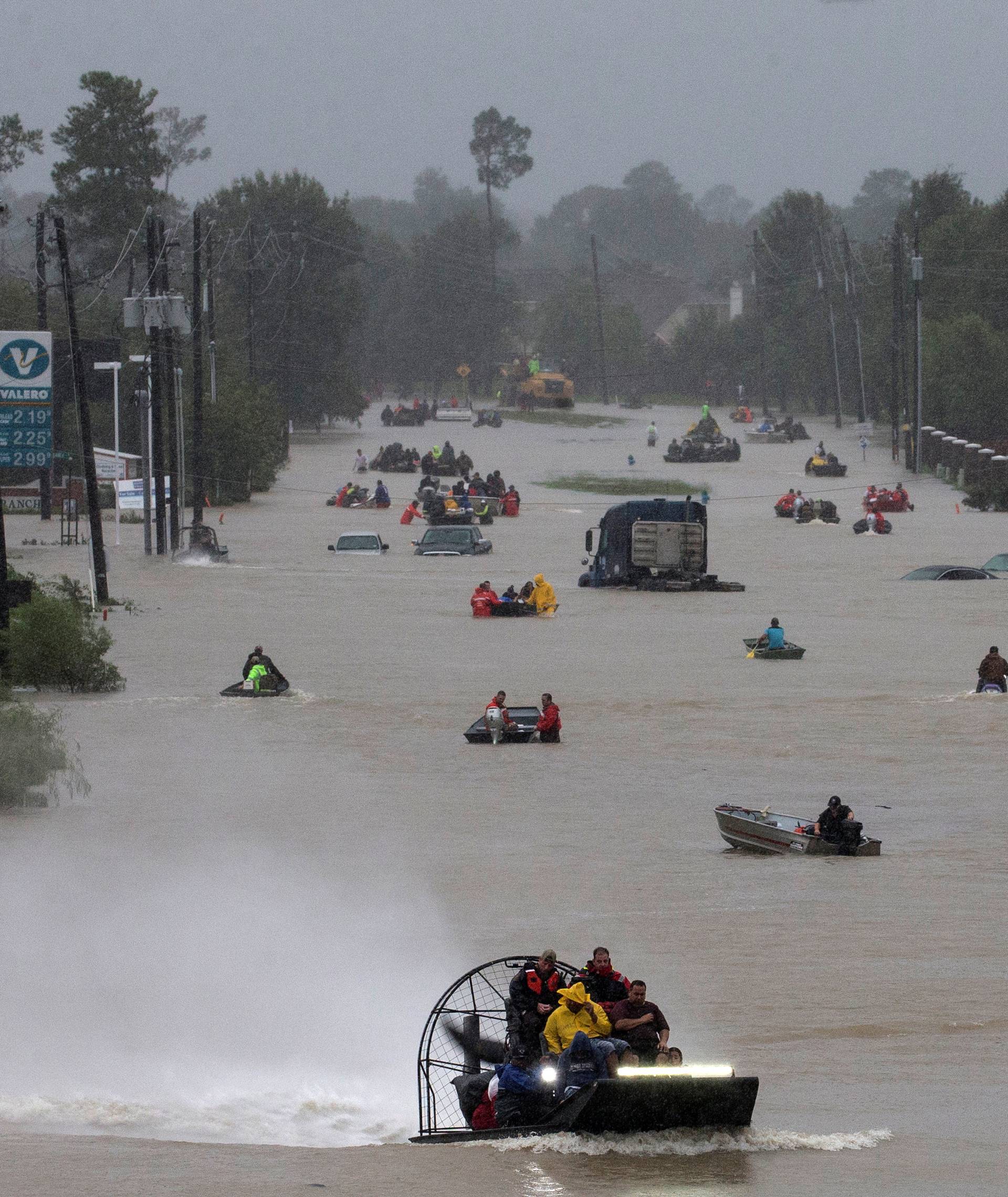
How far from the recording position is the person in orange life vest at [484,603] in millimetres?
41000

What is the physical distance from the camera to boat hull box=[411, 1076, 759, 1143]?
35.6 ft

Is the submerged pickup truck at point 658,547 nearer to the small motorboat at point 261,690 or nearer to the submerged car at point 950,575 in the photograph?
the submerged car at point 950,575

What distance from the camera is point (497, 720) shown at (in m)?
26.4

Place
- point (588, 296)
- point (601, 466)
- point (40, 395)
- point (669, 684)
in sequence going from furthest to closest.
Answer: point (588, 296)
point (601, 466)
point (40, 395)
point (669, 684)

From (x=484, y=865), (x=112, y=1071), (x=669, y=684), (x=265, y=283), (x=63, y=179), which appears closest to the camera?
(x=112, y=1071)

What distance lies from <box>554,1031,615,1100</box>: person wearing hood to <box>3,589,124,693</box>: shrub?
2103 centimetres

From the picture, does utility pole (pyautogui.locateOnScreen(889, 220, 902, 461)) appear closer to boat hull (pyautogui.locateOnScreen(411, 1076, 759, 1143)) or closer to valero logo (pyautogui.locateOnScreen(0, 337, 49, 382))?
valero logo (pyautogui.locateOnScreen(0, 337, 49, 382))

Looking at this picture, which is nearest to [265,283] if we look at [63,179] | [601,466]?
[63,179]

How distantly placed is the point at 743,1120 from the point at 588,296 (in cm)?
15505

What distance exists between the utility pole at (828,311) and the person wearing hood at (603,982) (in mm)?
104360

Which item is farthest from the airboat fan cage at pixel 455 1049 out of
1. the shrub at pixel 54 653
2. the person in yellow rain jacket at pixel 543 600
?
the person in yellow rain jacket at pixel 543 600

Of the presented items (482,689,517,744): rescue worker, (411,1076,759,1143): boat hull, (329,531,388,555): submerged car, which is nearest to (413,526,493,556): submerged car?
(329,531,388,555): submerged car

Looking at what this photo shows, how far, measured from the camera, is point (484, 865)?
62.6 ft

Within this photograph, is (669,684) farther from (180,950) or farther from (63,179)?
(63,179)
